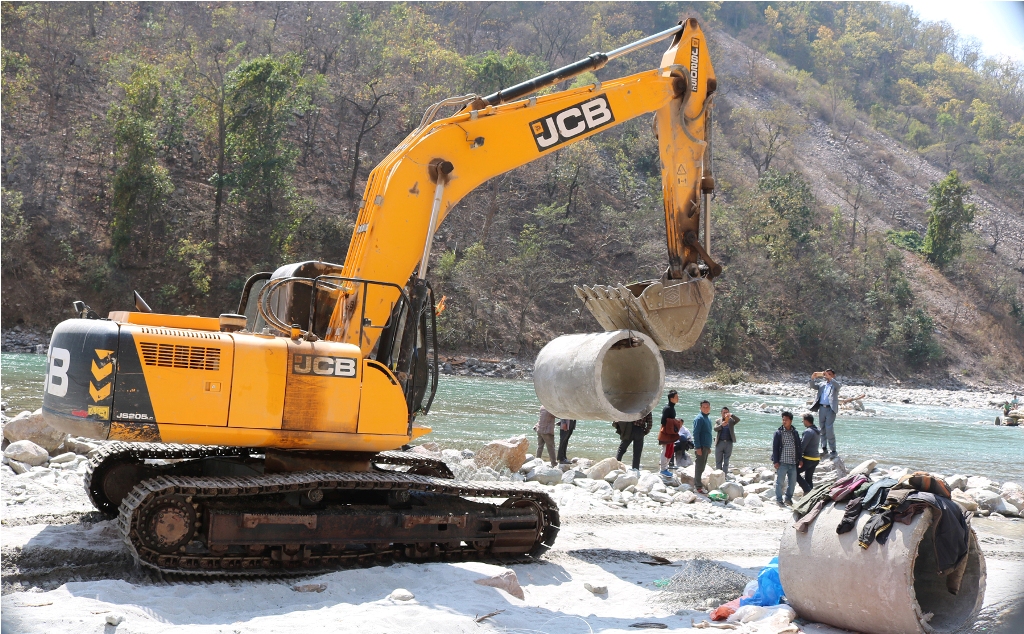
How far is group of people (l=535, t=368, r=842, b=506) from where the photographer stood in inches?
480

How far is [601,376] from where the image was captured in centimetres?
756

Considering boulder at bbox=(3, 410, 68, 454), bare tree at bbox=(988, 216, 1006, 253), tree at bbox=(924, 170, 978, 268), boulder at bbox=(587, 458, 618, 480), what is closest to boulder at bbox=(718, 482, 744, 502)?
boulder at bbox=(587, 458, 618, 480)

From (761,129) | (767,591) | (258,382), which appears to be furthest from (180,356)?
(761,129)

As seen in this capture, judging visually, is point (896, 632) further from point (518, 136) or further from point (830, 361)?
point (830, 361)

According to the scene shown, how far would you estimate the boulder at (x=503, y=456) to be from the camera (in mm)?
12594

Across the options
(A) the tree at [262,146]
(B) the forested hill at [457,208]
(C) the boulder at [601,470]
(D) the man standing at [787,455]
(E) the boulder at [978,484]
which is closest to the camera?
(D) the man standing at [787,455]

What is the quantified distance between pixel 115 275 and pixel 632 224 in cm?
2794

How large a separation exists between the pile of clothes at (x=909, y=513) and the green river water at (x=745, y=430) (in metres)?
7.23

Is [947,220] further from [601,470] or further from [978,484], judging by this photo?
[601,470]

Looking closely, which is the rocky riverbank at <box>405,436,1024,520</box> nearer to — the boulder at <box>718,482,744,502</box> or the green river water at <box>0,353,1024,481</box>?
the boulder at <box>718,482,744,502</box>

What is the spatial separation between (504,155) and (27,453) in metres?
6.27

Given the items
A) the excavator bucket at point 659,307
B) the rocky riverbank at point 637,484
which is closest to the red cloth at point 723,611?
the excavator bucket at point 659,307

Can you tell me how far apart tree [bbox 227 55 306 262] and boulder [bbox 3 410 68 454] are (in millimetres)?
32690

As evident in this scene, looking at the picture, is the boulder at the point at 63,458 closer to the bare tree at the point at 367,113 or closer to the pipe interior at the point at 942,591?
the pipe interior at the point at 942,591
